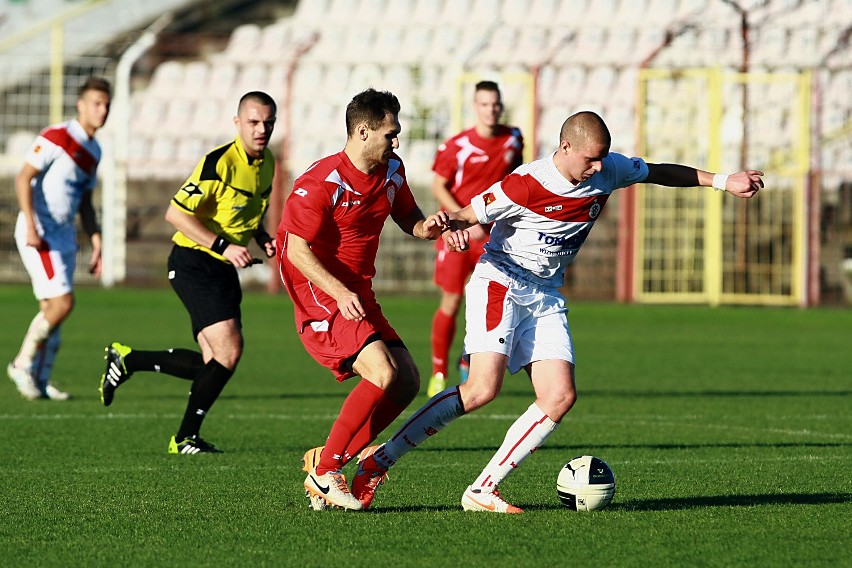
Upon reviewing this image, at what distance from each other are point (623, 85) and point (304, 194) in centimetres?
1870

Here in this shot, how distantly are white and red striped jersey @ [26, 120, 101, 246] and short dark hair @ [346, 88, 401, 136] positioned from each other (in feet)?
16.7

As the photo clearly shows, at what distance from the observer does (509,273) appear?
636cm

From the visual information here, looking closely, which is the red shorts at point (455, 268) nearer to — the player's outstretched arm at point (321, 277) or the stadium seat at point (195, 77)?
the player's outstretched arm at point (321, 277)

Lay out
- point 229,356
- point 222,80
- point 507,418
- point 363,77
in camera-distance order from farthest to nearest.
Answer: point 222,80
point 363,77
point 507,418
point 229,356

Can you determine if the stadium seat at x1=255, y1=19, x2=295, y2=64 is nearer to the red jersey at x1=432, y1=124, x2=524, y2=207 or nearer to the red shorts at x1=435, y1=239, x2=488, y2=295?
the red jersey at x1=432, y1=124, x2=524, y2=207

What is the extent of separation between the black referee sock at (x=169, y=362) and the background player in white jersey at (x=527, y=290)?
2756 mm

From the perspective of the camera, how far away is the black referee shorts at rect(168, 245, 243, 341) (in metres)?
8.27

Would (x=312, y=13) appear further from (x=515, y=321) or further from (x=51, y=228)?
(x=515, y=321)

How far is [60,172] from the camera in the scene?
10.8m

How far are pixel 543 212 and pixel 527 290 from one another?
350mm

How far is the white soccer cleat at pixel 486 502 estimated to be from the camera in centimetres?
599

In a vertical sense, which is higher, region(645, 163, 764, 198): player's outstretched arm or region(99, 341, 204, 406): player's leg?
region(645, 163, 764, 198): player's outstretched arm

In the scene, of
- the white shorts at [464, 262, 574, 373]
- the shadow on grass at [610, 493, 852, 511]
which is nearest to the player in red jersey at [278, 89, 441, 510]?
the white shorts at [464, 262, 574, 373]

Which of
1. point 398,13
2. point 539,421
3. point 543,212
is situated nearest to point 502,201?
point 543,212
